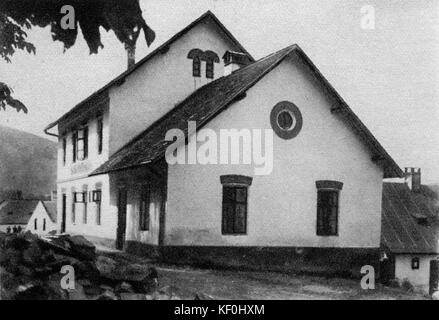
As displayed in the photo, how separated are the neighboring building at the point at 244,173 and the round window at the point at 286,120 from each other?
26 millimetres

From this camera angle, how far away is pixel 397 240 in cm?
2645

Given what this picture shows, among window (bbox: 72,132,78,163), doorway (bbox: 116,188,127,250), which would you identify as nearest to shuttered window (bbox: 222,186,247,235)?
doorway (bbox: 116,188,127,250)

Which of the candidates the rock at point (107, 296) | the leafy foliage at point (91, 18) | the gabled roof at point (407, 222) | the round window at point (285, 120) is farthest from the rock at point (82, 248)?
the gabled roof at point (407, 222)

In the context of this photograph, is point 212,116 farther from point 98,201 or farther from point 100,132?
point 98,201

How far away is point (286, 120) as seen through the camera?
13039 millimetres

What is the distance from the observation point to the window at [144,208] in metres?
13.3

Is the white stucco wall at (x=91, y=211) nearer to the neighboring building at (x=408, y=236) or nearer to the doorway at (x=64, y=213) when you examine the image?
the doorway at (x=64, y=213)

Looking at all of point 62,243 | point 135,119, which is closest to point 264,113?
point 135,119

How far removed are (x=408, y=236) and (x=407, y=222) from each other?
40.5 inches

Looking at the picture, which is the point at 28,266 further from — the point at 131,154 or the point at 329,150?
the point at 329,150

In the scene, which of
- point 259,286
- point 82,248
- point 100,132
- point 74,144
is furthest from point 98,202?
point 82,248

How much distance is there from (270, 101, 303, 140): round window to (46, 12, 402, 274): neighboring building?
26mm

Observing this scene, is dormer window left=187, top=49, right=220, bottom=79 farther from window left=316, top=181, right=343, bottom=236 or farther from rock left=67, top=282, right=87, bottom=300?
rock left=67, top=282, right=87, bottom=300

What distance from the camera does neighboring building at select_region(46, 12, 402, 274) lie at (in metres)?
12.3
